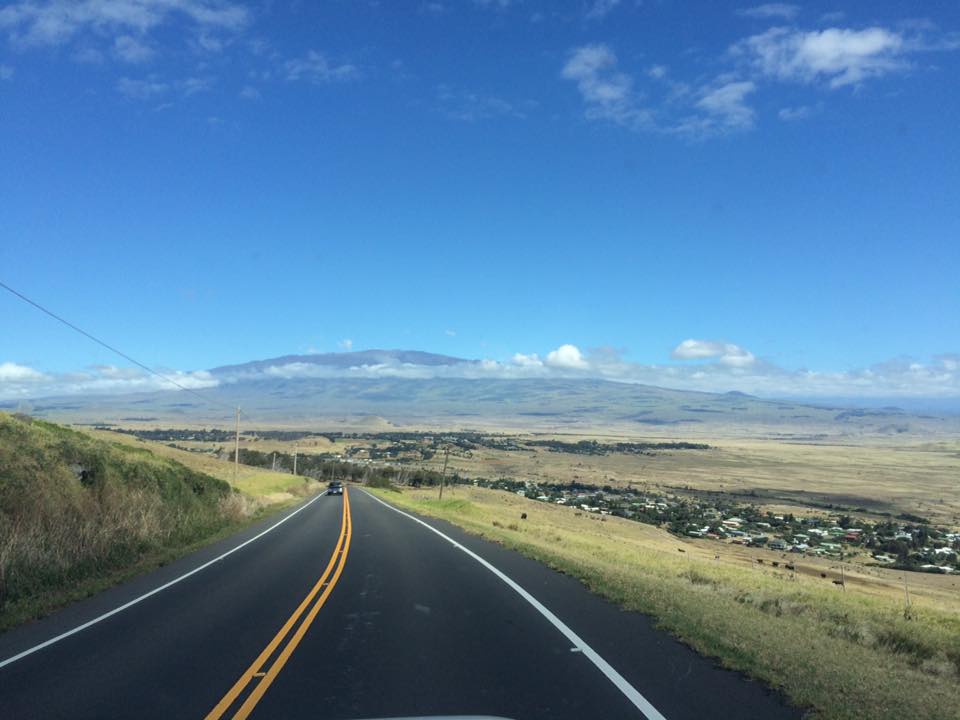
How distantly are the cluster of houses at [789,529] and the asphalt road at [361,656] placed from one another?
29.2 m

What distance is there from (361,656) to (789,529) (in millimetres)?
45455

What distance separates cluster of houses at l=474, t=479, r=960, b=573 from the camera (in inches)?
1463

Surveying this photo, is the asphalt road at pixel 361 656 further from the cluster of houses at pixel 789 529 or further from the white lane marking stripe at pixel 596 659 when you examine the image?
the cluster of houses at pixel 789 529

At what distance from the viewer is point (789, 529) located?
156 feet

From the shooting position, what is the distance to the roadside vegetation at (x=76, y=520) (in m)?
13.1

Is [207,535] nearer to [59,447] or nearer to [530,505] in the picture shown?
[59,447]

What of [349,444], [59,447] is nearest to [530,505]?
[59,447]

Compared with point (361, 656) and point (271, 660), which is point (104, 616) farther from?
point (361, 656)

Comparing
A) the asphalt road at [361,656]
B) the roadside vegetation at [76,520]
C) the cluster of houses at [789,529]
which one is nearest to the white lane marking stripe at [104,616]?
the asphalt road at [361,656]

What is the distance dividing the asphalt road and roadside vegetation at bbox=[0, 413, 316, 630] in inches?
52.2

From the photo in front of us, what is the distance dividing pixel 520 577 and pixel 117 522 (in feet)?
36.0

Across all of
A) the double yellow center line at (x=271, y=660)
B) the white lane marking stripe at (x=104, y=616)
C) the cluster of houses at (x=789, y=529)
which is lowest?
the cluster of houses at (x=789, y=529)

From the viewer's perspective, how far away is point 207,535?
24125 millimetres

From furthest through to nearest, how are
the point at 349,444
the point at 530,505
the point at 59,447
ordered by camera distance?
the point at 349,444 → the point at 530,505 → the point at 59,447
